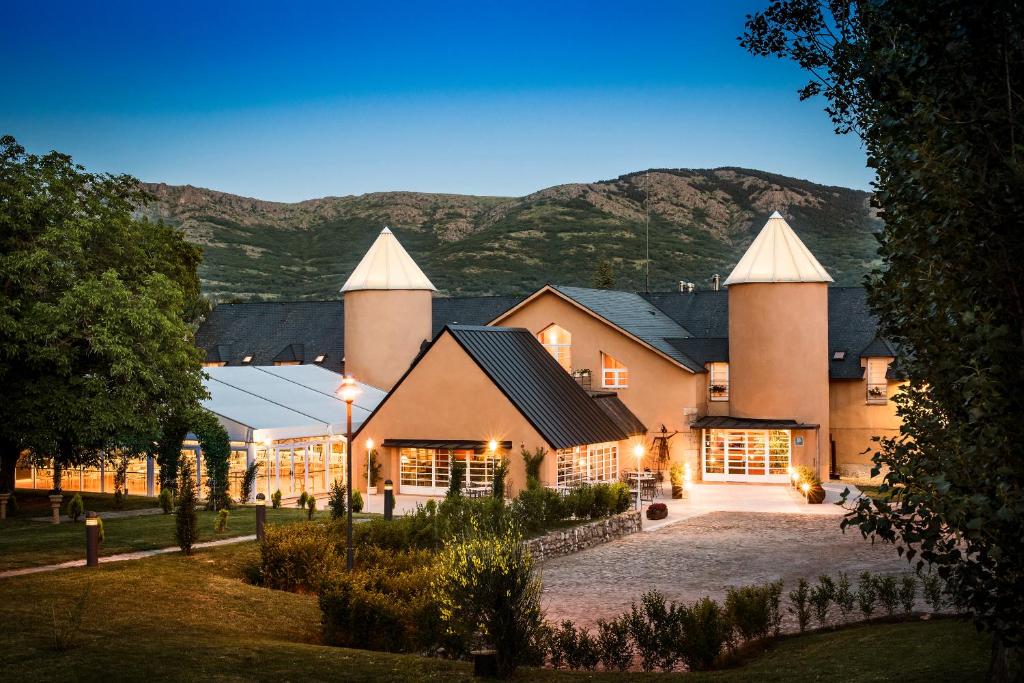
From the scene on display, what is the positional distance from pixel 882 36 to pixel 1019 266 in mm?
2543

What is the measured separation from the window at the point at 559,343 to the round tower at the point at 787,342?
6.82m

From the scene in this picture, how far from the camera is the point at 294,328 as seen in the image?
2331 inches

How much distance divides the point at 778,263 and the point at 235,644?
31.5m

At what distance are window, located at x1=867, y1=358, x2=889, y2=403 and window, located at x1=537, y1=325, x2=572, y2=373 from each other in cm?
1199

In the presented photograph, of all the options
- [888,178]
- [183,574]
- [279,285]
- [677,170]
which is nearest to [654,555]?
[183,574]

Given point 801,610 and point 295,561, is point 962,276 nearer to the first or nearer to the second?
point 801,610

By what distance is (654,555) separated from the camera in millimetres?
24203

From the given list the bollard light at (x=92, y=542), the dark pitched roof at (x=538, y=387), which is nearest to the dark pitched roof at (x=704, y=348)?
the dark pitched roof at (x=538, y=387)

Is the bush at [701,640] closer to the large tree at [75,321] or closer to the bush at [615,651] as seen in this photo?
the bush at [615,651]

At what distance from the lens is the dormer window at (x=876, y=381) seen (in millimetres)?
42844

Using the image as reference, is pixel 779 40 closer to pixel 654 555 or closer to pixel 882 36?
pixel 882 36

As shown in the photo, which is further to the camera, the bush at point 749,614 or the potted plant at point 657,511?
the potted plant at point 657,511

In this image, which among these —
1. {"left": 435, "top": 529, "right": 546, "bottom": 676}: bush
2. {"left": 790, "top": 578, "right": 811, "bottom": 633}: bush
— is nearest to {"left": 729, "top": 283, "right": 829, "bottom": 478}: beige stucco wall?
{"left": 790, "top": 578, "right": 811, "bottom": 633}: bush

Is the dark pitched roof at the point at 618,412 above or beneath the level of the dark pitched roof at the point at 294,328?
beneath
